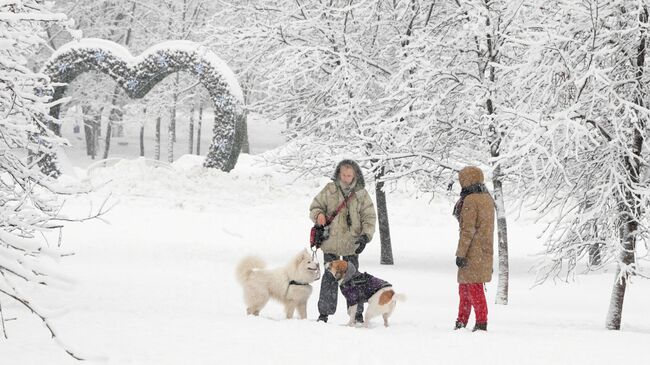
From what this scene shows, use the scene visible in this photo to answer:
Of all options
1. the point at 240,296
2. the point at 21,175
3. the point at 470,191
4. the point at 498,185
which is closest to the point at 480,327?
the point at 470,191

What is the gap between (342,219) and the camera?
8.37 meters

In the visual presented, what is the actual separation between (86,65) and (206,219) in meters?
6.29

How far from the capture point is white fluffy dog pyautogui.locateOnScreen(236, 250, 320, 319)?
805 cm

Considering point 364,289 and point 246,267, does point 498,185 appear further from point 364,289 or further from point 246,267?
point 246,267

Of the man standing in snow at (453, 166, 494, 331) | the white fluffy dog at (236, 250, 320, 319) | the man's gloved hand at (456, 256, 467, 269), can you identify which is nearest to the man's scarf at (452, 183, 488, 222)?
the man standing in snow at (453, 166, 494, 331)

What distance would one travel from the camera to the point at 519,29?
498 inches

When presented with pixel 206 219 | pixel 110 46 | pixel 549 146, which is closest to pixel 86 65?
pixel 110 46

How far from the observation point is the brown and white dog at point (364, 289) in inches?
313

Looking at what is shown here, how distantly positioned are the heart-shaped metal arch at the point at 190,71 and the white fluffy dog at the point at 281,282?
12.4 metres

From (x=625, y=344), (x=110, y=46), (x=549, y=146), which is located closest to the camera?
(x=625, y=344)

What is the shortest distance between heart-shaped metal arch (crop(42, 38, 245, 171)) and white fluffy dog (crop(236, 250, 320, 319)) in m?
12.4

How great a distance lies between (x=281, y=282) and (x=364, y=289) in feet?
2.97

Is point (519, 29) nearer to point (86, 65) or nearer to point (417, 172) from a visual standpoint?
point (417, 172)

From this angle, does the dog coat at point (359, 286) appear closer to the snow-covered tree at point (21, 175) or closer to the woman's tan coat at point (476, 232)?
the woman's tan coat at point (476, 232)
